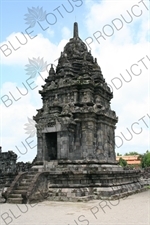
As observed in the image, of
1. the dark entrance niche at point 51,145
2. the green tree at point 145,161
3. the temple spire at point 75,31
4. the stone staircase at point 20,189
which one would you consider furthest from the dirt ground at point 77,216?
the green tree at point 145,161

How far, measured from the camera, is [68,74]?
18922mm

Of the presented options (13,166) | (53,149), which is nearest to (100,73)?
(53,149)

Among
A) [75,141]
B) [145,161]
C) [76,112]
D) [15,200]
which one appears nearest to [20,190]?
[15,200]

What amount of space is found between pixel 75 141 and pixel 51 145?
78.0 inches

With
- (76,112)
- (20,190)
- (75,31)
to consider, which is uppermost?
(75,31)

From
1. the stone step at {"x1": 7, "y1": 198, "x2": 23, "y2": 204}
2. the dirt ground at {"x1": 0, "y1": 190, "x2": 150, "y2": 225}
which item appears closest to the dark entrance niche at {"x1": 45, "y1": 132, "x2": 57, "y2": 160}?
the stone step at {"x1": 7, "y1": 198, "x2": 23, "y2": 204}

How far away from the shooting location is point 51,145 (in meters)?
18.3

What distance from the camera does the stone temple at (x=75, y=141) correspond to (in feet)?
47.2

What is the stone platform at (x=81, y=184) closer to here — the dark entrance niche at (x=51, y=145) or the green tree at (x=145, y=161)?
the dark entrance niche at (x=51, y=145)

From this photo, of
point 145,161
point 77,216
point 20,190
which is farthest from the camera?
point 145,161

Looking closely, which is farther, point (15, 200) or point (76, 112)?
point (76, 112)

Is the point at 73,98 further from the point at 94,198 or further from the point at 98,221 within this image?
the point at 98,221

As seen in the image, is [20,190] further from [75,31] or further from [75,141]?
[75,31]

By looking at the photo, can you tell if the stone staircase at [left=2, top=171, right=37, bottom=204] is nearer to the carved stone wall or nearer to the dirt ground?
the dirt ground
